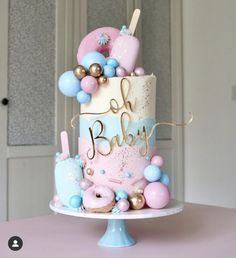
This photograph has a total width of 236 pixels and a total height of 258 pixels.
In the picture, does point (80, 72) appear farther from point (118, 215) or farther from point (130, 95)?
point (118, 215)

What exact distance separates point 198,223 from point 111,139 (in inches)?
14.8

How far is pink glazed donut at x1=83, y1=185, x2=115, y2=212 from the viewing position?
840 mm

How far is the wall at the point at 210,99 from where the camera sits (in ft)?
8.57

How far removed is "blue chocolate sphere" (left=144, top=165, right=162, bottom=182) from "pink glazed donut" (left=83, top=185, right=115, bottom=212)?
0.27 ft

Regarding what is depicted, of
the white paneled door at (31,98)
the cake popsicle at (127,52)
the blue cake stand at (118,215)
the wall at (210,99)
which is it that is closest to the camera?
the blue cake stand at (118,215)

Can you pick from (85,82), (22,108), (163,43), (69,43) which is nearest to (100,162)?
(85,82)

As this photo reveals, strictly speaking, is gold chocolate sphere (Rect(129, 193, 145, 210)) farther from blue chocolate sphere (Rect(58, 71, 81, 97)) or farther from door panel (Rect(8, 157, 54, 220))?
door panel (Rect(8, 157, 54, 220))

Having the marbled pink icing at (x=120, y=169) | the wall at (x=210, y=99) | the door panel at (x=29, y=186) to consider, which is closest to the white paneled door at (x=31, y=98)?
the door panel at (x=29, y=186)

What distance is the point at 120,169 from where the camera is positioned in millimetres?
905

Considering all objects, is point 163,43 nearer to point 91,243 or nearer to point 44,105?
point 44,105

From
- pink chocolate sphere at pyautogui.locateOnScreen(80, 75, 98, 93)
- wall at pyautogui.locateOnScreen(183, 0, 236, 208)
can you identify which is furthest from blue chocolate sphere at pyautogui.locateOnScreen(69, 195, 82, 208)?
wall at pyautogui.locateOnScreen(183, 0, 236, 208)

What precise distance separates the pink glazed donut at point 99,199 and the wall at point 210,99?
1.86m

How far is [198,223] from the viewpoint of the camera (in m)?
1.12

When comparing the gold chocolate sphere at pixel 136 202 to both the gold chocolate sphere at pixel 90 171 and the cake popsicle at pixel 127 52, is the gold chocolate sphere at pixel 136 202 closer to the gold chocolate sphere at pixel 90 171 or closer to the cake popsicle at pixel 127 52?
the gold chocolate sphere at pixel 90 171
